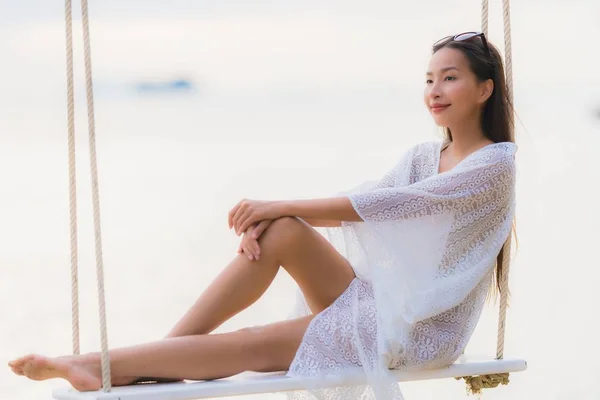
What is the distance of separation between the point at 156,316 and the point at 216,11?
1875 millimetres

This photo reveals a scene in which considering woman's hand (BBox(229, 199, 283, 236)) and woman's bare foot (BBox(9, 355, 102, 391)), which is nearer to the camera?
woman's bare foot (BBox(9, 355, 102, 391))

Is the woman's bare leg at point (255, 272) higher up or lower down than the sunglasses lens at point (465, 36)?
lower down

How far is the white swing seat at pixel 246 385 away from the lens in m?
1.94

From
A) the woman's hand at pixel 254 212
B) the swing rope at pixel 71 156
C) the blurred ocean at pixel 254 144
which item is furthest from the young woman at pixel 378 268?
the blurred ocean at pixel 254 144

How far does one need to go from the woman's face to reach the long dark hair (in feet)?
0.06

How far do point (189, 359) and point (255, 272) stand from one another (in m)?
0.23

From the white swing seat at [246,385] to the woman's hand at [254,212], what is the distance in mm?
318

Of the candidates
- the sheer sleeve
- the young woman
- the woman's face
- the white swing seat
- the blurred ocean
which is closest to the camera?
the white swing seat

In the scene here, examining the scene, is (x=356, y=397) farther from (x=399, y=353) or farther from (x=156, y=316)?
(x=156, y=316)

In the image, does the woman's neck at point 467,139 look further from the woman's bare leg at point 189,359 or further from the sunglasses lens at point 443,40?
the woman's bare leg at point 189,359

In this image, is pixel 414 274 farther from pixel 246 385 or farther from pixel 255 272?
pixel 246 385

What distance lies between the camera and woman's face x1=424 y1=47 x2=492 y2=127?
2.38 m

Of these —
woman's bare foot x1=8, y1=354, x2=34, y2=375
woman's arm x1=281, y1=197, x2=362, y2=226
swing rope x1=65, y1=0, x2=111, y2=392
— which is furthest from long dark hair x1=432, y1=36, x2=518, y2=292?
woman's bare foot x1=8, y1=354, x2=34, y2=375

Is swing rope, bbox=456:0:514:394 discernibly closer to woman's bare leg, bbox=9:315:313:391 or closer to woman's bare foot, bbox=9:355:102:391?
woman's bare leg, bbox=9:315:313:391
